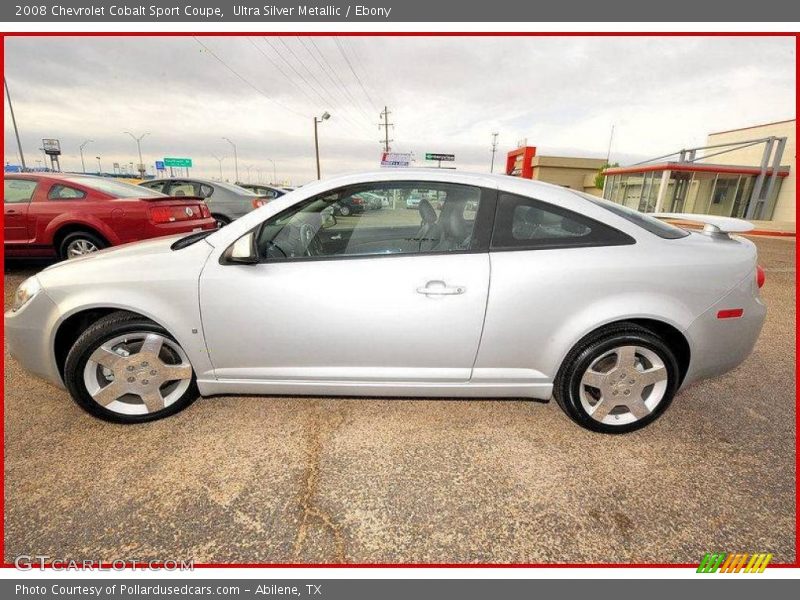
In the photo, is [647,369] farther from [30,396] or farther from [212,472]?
[30,396]

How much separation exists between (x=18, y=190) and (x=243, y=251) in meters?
5.60

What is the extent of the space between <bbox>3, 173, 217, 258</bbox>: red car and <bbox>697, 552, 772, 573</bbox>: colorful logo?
6.20 metres

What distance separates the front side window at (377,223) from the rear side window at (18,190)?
5.37 m

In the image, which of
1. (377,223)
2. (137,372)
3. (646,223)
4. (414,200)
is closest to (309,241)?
(377,223)

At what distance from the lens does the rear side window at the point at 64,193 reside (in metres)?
5.26

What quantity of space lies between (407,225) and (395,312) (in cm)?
70

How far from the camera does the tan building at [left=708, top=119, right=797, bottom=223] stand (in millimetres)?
20578

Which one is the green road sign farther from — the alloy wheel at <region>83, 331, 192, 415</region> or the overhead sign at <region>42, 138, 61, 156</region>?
the alloy wheel at <region>83, 331, 192, 415</region>

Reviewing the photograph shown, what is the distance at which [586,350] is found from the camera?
89.9 inches

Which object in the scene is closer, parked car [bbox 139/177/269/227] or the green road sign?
parked car [bbox 139/177/269/227]

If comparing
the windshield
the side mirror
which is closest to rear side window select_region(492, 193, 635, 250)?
the side mirror

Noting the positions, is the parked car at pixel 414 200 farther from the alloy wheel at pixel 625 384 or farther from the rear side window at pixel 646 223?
the alloy wheel at pixel 625 384

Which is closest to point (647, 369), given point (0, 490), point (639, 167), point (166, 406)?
point (166, 406)

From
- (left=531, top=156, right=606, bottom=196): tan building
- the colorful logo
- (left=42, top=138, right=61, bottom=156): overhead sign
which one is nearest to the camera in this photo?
the colorful logo
